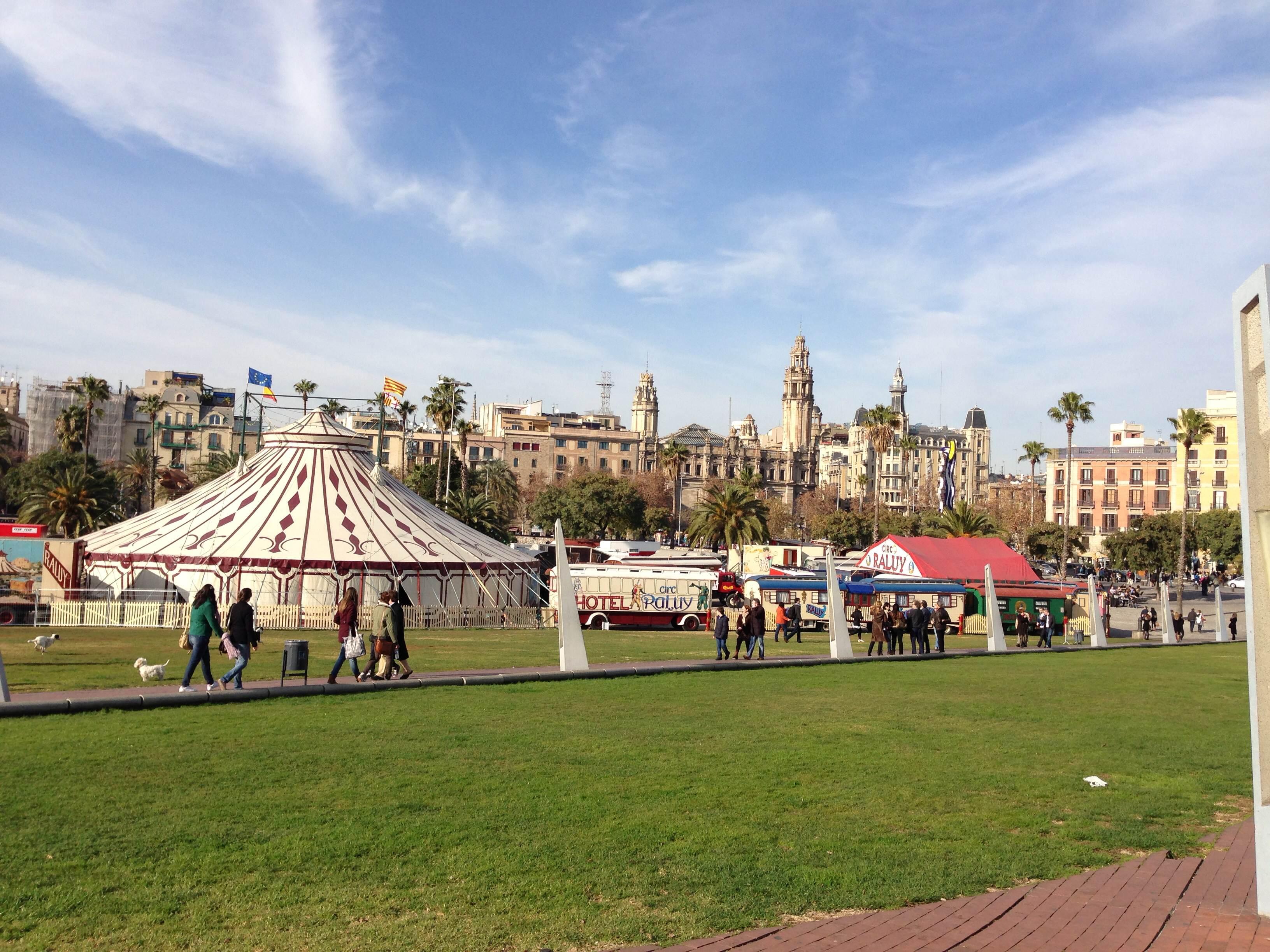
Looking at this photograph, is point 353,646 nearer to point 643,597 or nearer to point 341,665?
point 341,665

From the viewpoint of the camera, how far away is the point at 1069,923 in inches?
267

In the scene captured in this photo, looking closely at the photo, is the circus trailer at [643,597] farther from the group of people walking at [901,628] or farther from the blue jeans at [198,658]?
the blue jeans at [198,658]

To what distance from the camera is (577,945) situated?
6215 millimetres

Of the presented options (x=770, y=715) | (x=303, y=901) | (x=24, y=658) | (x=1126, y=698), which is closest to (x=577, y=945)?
(x=303, y=901)

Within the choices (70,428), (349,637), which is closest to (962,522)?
(349,637)

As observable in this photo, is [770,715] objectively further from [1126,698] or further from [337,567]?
[337,567]

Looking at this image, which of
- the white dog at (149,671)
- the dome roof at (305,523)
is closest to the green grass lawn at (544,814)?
the white dog at (149,671)

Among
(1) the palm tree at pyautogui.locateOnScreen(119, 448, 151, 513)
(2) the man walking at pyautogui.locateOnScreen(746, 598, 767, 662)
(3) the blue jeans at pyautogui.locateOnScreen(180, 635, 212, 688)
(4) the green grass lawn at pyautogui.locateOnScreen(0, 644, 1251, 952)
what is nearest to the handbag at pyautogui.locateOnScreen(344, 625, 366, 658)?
(4) the green grass lawn at pyautogui.locateOnScreen(0, 644, 1251, 952)

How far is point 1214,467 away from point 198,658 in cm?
10062

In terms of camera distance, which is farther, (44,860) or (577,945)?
(44,860)

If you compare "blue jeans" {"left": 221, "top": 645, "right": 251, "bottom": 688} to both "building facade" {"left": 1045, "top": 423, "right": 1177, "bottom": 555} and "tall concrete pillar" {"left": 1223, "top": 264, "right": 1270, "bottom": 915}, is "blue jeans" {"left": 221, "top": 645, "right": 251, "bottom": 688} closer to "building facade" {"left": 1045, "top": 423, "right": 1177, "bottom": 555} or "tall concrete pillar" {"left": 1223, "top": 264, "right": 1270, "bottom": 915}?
"tall concrete pillar" {"left": 1223, "top": 264, "right": 1270, "bottom": 915}

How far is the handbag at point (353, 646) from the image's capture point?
54.8 ft

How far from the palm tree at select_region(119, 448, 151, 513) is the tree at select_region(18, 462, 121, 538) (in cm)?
1324

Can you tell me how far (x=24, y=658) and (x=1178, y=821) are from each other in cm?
1953
